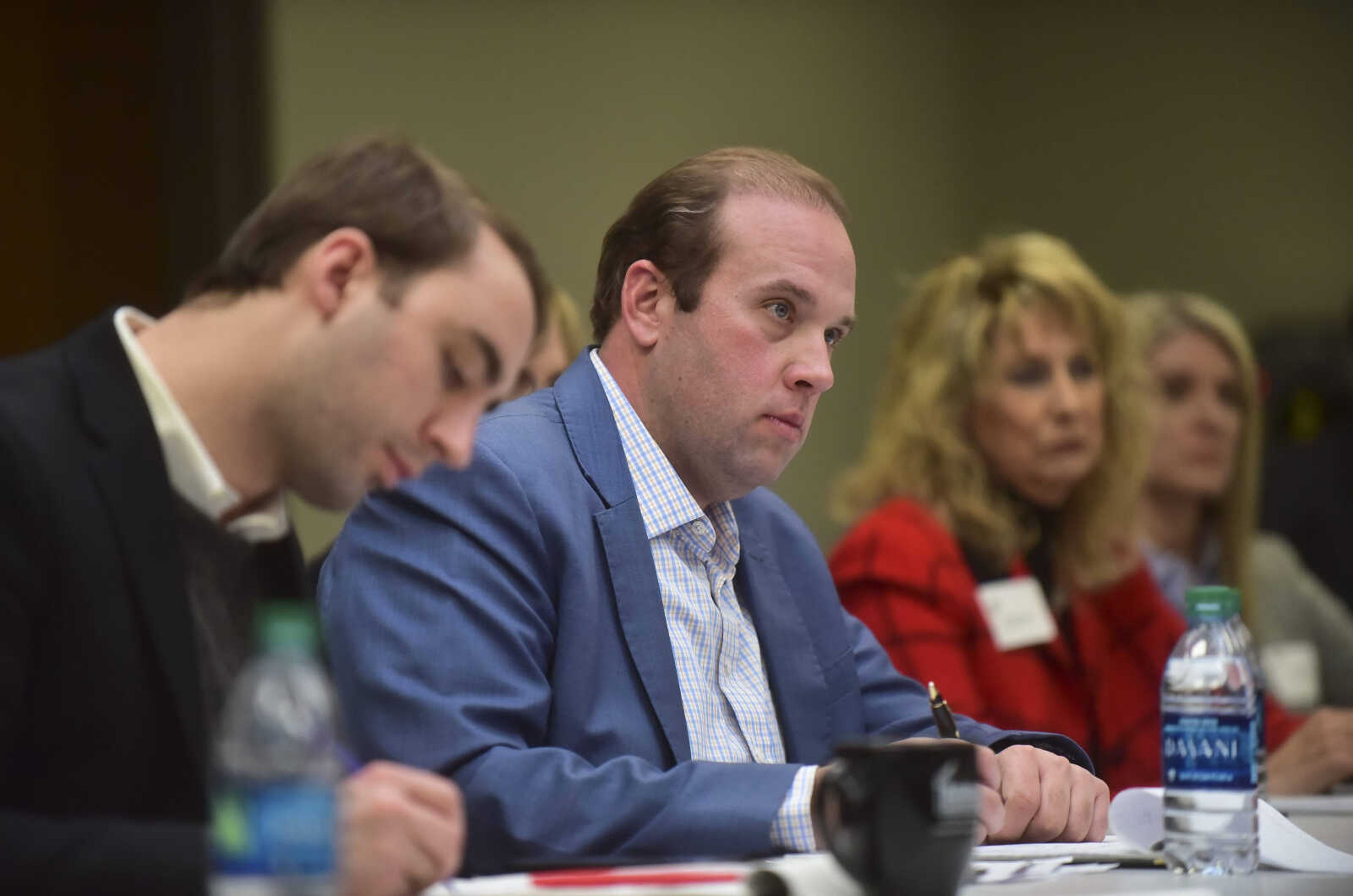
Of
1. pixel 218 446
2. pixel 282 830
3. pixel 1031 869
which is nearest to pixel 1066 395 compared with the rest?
pixel 1031 869

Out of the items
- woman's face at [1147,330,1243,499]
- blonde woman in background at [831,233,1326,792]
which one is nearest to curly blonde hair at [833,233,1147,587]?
blonde woman in background at [831,233,1326,792]

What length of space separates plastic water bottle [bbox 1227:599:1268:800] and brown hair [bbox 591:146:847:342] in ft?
2.34

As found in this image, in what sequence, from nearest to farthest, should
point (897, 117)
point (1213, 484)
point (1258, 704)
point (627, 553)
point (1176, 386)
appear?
point (627, 553)
point (1258, 704)
point (1213, 484)
point (1176, 386)
point (897, 117)

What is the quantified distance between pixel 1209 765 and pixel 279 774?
0.90 m

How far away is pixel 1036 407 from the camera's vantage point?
3.23m

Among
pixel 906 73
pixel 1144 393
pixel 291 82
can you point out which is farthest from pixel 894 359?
pixel 906 73

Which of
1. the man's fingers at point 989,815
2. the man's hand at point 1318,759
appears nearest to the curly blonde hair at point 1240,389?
the man's hand at point 1318,759

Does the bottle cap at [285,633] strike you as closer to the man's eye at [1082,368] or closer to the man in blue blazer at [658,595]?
the man in blue blazer at [658,595]

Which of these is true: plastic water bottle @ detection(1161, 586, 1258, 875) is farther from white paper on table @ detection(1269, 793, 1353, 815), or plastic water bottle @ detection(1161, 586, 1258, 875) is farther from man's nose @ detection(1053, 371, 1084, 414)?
man's nose @ detection(1053, 371, 1084, 414)

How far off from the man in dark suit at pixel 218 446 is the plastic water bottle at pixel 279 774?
0.27 ft

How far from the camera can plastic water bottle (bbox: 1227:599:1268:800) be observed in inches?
68.4

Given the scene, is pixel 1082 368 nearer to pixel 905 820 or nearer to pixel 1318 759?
pixel 1318 759

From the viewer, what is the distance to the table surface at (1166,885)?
130 centimetres

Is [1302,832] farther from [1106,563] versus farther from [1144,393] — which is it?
[1144,393]
